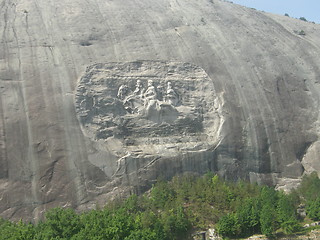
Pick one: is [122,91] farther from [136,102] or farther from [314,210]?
[314,210]

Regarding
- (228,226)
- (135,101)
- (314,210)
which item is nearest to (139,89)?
(135,101)

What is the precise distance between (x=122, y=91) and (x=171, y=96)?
272 centimetres

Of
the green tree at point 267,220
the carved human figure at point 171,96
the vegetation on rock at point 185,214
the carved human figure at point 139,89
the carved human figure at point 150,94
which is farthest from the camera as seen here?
the carved human figure at point 171,96

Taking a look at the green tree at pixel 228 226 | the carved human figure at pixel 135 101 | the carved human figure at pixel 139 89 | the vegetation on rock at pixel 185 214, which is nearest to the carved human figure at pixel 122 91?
the carved human figure at pixel 135 101

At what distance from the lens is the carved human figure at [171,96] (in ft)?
81.1

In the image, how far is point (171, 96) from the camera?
81.4 ft

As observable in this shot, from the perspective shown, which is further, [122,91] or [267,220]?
[122,91]

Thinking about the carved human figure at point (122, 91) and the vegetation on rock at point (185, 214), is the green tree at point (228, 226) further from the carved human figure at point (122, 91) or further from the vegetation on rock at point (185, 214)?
the carved human figure at point (122, 91)

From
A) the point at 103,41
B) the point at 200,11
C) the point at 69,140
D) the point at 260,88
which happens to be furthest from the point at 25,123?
the point at 200,11

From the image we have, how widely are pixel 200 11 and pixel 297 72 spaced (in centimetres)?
813

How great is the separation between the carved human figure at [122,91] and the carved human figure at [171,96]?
89.5 inches

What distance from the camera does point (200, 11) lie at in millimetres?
31922

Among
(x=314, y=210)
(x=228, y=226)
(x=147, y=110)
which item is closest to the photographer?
(x=228, y=226)

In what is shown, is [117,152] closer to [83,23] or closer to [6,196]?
[6,196]
